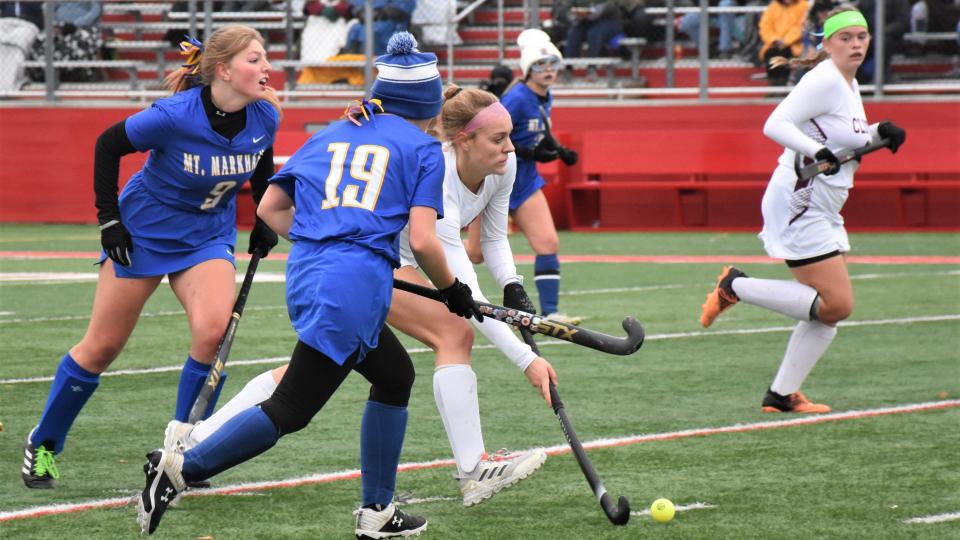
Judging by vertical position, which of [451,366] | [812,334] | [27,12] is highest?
[27,12]

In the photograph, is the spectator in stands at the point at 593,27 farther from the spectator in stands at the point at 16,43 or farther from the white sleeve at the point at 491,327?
the white sleeve at the point at 491,327

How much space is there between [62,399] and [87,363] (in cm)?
17

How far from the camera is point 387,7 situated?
1916cm

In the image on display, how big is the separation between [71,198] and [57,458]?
1408 cm

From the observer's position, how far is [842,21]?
7438mm

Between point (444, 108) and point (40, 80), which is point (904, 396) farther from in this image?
point (40, 80)

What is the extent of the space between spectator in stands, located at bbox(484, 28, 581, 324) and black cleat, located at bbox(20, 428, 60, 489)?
4.55 meters

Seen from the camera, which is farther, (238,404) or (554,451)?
(554,451)

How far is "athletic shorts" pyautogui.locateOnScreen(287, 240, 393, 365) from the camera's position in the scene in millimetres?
4621

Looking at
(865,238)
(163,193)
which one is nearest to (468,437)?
(163,193)

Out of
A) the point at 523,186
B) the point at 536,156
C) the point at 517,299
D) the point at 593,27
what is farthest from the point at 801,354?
the point at 593,27

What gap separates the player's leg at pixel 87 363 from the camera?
5918 millimetres

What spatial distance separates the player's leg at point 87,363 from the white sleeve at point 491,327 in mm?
1168

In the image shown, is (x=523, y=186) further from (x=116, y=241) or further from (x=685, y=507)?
(x=685, y=507)
